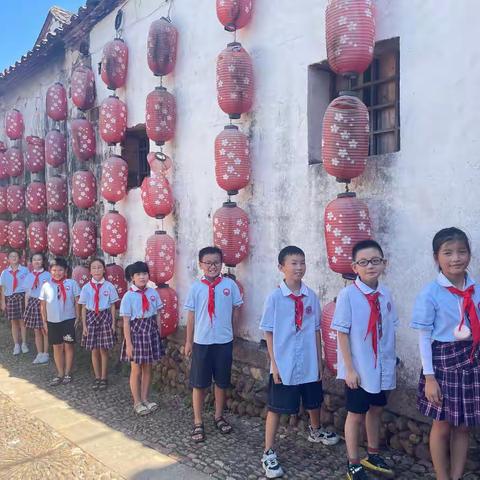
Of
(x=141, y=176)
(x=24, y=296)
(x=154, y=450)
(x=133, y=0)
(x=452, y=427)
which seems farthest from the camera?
(x=24, y=296)

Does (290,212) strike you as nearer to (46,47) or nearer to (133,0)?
(133,0)

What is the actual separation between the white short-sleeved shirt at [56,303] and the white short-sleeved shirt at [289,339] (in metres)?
3.53

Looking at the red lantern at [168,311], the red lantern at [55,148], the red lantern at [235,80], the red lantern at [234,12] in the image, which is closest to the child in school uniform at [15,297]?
the red lantern at [55,148]

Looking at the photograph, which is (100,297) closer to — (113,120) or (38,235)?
(113,120)

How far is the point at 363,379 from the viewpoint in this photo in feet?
10.4

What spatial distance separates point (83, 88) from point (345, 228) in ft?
17.4

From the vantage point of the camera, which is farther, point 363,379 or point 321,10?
point 321,10

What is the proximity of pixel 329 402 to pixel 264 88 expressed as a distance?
9.85ft

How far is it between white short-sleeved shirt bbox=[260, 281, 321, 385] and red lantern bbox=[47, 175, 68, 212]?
18.7 ft

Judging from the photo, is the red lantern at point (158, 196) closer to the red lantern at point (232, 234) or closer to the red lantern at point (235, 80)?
the red lantern at point (232, 234)

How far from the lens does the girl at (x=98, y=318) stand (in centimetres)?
581

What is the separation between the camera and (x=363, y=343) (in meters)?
3.18

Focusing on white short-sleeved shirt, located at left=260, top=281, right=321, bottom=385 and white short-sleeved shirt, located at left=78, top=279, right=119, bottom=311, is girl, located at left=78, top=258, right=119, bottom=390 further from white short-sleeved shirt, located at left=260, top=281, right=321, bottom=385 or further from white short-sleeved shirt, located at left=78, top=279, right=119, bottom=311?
white short-sleeved shirt, located at left=260, top=281, right=321, bottom=385

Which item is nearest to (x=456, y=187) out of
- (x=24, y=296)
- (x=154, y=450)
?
(x=154, y=450)
